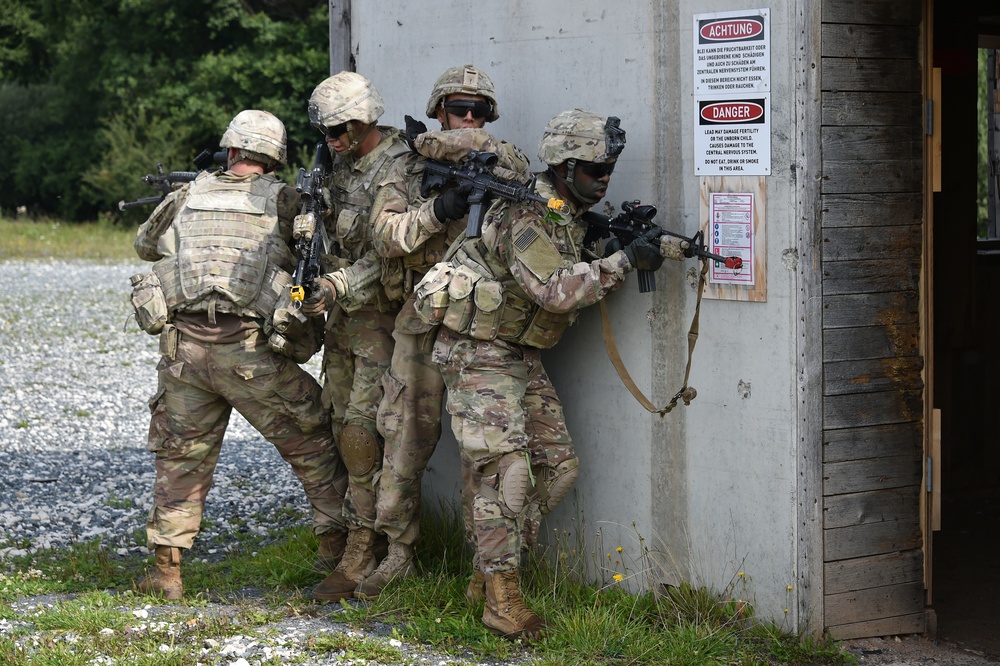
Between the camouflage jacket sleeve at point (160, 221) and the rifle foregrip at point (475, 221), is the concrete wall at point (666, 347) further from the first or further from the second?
the camouflage jacket sleeve at point (160, 221)

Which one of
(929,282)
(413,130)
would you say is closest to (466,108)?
(413,130)

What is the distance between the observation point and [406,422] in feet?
18.5

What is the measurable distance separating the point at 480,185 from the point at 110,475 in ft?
15.3

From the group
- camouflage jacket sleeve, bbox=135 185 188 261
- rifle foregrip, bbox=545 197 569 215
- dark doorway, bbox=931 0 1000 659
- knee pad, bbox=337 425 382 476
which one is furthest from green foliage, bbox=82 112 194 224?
rifle foregrip, bbox=545 197 569 215

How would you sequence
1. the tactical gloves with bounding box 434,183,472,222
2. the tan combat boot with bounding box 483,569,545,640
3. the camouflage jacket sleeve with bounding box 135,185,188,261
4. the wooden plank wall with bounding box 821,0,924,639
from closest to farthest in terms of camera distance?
the wooden plank wall with bounding box 821,0,924,639
the tan combat boot with bounding box 483,569,545,640
the tactical gloves with bounding box 434,183,472,222
the camouflage jacket sleeve with bounding box 135,185,188,261

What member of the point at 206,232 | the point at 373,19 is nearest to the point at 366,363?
the point at 206,232

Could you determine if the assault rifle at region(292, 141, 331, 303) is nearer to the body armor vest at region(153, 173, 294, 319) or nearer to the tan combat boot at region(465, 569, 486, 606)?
the body armor vest at region(153, 173, 294, 319)

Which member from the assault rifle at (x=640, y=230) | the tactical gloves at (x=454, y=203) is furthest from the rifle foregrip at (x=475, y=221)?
the assault rifle at (x=640, y=230)

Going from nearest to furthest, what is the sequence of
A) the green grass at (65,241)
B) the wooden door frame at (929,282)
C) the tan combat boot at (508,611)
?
the wooden door frame at (929,282)
the tan combat boot at (508,611)
the green grass at (65,241)

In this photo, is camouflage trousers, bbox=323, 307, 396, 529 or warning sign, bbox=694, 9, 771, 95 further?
camouflage trousers, bbox=323, 307, 396, 529

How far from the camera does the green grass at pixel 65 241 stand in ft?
80.6

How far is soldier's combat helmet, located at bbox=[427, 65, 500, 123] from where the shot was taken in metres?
5.47

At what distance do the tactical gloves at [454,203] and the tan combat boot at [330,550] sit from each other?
1.82m

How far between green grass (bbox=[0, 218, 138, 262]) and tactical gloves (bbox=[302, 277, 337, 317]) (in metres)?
19.8
